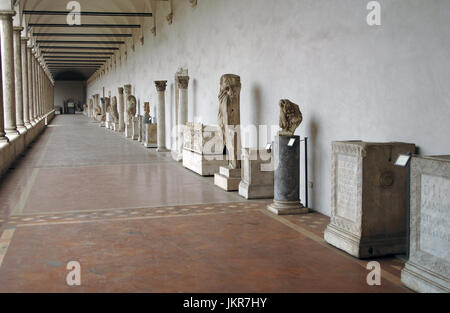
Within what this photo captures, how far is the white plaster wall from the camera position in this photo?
4.89 m

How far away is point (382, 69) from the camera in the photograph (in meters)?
5.61

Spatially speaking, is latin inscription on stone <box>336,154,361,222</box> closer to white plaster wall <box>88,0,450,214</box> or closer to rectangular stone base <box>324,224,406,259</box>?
rectangular stone base <box>324,224,406,259</box>

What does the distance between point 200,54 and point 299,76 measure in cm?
621

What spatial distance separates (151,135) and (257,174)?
1004 cm

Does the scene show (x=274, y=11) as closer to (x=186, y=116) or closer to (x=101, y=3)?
(x=186, y=116)

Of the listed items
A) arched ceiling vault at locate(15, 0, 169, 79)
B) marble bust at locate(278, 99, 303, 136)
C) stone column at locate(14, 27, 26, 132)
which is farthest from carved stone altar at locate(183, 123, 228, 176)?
arched ceiling vault at locate(15, 0, 169, 79)

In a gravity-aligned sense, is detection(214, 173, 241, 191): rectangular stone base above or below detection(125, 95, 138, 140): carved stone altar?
below

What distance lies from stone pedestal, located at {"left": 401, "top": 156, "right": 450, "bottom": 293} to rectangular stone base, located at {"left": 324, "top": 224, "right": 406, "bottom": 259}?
2.46 feet

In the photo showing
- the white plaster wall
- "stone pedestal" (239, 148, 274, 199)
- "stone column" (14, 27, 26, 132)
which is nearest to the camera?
the white plaster wall

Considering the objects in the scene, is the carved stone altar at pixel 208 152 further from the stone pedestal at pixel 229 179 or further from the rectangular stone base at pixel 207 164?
the stone pedestal at pixel 229 179

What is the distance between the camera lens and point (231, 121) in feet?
31.3

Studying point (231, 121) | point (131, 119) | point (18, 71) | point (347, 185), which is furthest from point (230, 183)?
point (131, 119)

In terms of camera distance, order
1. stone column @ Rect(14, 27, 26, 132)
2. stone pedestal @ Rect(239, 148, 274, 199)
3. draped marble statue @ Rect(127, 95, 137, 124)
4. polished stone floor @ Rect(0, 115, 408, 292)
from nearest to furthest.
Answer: polished stone floor @ Rect(0, 115, 408, 292)
stone pedestal @ Rect(239, 148, 274, 199)
stone column @ Rect(14, 27, 26, 132)
draped marble statue @ Rect(127, 95, 137, 124)

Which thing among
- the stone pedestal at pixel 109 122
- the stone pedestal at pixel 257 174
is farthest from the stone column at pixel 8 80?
the stone pedestal at pixel 109 122
